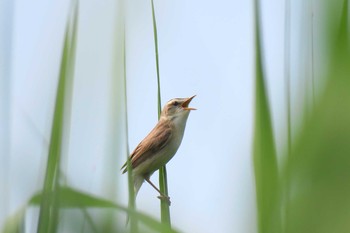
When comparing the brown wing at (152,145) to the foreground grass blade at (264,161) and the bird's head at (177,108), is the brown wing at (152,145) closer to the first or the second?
the bird's head at (177,108)

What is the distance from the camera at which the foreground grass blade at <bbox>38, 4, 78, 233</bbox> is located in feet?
3.25

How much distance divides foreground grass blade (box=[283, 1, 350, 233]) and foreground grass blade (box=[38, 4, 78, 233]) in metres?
0.43

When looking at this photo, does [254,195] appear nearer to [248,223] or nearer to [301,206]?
[248,223]

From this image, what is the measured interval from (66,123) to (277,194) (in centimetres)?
45

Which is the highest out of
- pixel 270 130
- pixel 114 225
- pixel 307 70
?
pixel 307 70

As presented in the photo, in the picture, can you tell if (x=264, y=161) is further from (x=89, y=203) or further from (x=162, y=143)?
(x=162, y=143)

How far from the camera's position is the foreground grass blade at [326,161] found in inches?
29.0

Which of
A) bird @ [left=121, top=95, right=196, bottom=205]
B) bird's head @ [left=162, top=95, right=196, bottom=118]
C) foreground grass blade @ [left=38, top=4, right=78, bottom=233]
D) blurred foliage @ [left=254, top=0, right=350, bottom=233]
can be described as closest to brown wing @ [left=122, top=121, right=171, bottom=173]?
bird @ [left=121, top=95, right=196, bottom=205]

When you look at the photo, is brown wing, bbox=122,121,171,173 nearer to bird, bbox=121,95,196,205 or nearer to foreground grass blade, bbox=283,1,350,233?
bird, bbox=121,95,196,205

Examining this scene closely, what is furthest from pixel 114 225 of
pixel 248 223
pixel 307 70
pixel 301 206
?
pixel 307 70

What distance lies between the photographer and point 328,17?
90cm

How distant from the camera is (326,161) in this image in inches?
30.7

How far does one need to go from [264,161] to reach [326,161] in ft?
0.52

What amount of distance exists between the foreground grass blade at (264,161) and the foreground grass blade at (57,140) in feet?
1.17
